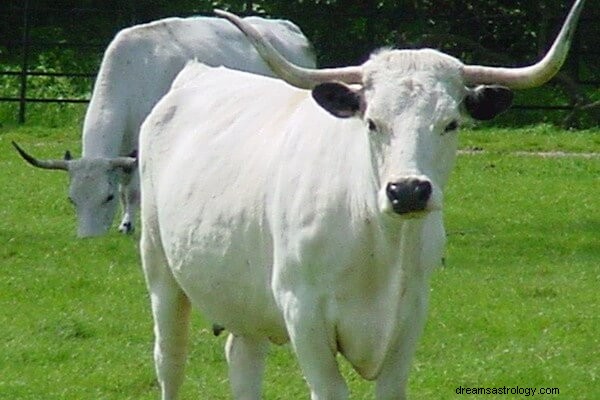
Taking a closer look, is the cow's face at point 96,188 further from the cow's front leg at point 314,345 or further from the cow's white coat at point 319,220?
the cow's front leg at point 314,345

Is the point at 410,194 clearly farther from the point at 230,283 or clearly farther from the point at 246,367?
the point at 246,367

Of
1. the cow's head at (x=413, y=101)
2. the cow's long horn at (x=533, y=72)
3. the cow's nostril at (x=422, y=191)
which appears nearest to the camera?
the cow's nostril at (x=422, y=191)

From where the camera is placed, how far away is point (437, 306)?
10.2m

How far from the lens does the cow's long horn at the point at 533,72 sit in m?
5.60

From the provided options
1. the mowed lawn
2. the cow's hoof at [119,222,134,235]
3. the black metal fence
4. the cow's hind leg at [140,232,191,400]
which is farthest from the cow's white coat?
the black metal fence

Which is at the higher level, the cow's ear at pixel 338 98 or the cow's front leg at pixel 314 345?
the cow's ear at pixel 338 98

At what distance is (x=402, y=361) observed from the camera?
5910mm

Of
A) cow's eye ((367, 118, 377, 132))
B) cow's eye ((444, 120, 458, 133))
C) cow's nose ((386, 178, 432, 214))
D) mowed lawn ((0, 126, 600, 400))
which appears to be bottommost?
mowed lawn ((0, 126, 600, 400))

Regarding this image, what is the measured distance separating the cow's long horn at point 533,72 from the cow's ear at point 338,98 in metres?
0.37

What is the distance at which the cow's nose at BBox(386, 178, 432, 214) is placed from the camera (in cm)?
520

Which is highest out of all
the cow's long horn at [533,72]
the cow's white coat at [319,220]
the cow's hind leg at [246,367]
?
the cow's long horn at [533,72]

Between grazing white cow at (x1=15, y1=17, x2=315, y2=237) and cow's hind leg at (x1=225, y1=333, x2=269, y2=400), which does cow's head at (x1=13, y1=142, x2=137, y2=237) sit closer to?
grazing white cow at (x1=15, y1=17, x2=315, y2=237)

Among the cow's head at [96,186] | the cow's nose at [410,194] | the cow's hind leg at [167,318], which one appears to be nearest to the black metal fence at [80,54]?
the cow's head at [96,186]

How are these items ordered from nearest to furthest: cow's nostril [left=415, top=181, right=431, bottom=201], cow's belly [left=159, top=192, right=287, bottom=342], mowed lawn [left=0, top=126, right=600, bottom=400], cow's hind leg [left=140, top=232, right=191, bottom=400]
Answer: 1. cow's nostril [left=415, top=181, right=431, bottom=201]
2. cow's belly [left=159, top=192, right=287, bottom=342]
3. cow's hind leg [left=140, top=232, right=191, bottom=400]
4. mowed lawn [left=0, top=126, right=600, bottom=400]
